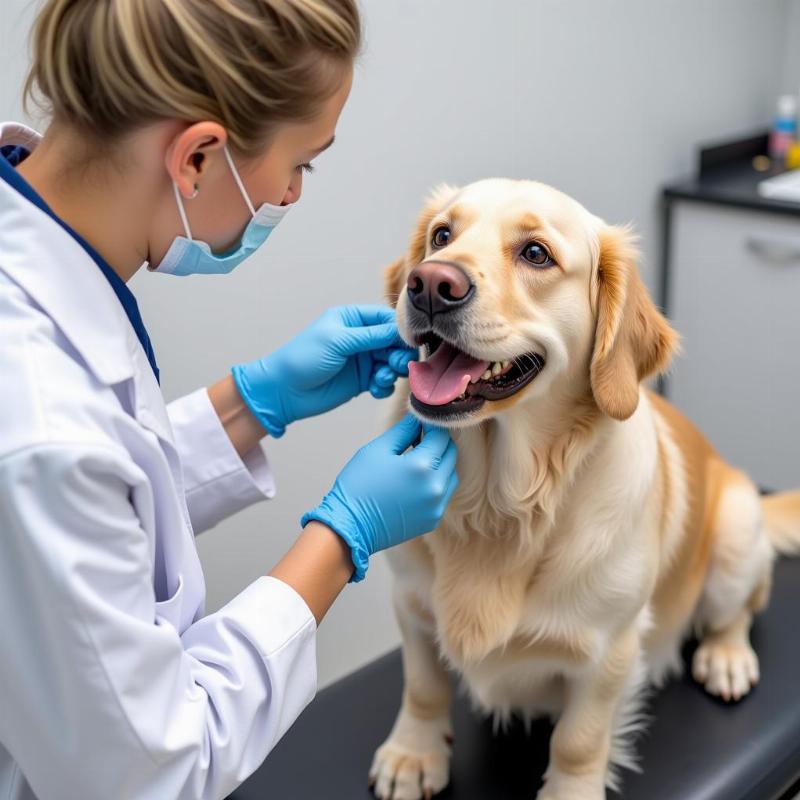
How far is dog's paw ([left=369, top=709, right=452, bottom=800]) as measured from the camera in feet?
3.86

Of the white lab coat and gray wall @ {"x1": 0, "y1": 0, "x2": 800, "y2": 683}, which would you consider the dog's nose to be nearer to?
the white lab coat

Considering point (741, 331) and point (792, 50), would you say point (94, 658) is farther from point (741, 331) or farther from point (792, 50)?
point (792, 50)

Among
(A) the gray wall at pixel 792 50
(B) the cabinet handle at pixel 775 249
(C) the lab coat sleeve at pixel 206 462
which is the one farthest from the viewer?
(A) the gray wall at pixel 792 50

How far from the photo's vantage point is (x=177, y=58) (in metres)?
0.78

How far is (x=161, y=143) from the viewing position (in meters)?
0.83

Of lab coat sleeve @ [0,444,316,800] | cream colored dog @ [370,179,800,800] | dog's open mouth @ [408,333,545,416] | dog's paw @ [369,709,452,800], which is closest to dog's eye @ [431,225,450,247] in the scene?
cream colored dog @ [370,179,800,800]

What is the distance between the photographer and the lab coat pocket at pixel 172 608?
34.7 inches

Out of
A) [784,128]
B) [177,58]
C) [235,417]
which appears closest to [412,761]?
[235,417]

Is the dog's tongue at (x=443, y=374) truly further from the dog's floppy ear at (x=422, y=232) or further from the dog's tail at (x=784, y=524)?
the dog's tail at (x=784, y=524)

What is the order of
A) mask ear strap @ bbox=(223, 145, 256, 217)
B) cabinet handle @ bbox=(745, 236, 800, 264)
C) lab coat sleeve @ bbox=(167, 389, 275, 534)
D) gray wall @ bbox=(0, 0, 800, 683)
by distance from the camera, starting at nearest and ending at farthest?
1. mask ear strap @ bbox=(223, 145, 256, 217)
2. lab coat sleeve @ bbox=(167, 389, 275, 534)
3. gray wall @ bbox=(0, 0, 800, 683)
4. cabinet handle @ bbox=(745, 236, 800, 264)

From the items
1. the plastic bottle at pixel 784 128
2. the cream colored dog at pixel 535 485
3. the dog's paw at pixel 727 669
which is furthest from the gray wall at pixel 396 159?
the dog's paw at pixel 727 669

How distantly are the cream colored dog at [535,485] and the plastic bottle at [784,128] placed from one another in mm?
1614

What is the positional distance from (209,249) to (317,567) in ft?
1.11

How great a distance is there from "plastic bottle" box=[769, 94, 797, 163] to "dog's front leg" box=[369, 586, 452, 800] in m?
1.89
